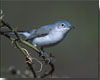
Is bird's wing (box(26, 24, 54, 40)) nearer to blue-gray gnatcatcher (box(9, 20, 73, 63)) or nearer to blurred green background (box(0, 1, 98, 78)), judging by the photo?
blue-gray gnatcatcher (box(9, 20, 73, 63))

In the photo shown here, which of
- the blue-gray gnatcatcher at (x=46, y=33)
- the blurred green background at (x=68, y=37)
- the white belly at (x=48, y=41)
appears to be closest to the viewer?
the white belly at (x=48, y=41)

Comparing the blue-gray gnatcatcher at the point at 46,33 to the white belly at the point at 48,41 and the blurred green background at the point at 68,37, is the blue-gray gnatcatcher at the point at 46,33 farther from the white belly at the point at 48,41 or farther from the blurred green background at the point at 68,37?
the blurred green background at the point at 68,37

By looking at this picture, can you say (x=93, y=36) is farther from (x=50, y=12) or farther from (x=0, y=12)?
(x=0, y=12)

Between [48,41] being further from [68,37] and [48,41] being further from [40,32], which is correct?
[68,37]

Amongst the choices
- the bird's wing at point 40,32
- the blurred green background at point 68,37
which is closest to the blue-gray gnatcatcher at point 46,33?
the bird's wing at point 40,32

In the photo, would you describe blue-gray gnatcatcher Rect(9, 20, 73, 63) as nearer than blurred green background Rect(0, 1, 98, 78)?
Yes

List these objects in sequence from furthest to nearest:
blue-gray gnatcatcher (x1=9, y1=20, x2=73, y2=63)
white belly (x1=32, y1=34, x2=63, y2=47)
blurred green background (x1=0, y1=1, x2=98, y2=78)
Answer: blurred green background (x1=0, y1=1, x2=98, y2=78), blue-gray gnatcatcher (x1=9, y1=20, x2=73, y2=63), white belly (x1=32, y1=34, x2=63, y2=47)

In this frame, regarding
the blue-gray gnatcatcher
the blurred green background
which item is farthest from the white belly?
the blurred green background

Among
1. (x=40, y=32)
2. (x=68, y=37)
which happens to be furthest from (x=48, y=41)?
(x=68, y=37)

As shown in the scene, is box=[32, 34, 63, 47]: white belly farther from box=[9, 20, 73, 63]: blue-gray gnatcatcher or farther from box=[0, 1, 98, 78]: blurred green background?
box=[0, 1, 98, 78]: blurred green background

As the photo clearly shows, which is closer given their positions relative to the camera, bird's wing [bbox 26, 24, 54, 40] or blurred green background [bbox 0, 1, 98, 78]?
bird's wing [bbox 26, 24, 54, 40]

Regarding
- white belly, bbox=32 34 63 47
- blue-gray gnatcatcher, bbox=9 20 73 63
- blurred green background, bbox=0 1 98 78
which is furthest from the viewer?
blurred green background, bbox=0 1 98 78

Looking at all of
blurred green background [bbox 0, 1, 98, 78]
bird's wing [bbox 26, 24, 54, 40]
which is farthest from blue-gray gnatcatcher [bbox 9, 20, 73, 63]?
blurred green background [bbox 0, 1, 98, 78]

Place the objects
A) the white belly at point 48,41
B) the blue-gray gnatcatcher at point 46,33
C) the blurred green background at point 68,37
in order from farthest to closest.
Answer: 1. the blurred green background at point 68,37
2. the blue-gray gnatcatcher at point 46,33
3. the white belly at point 48,41
